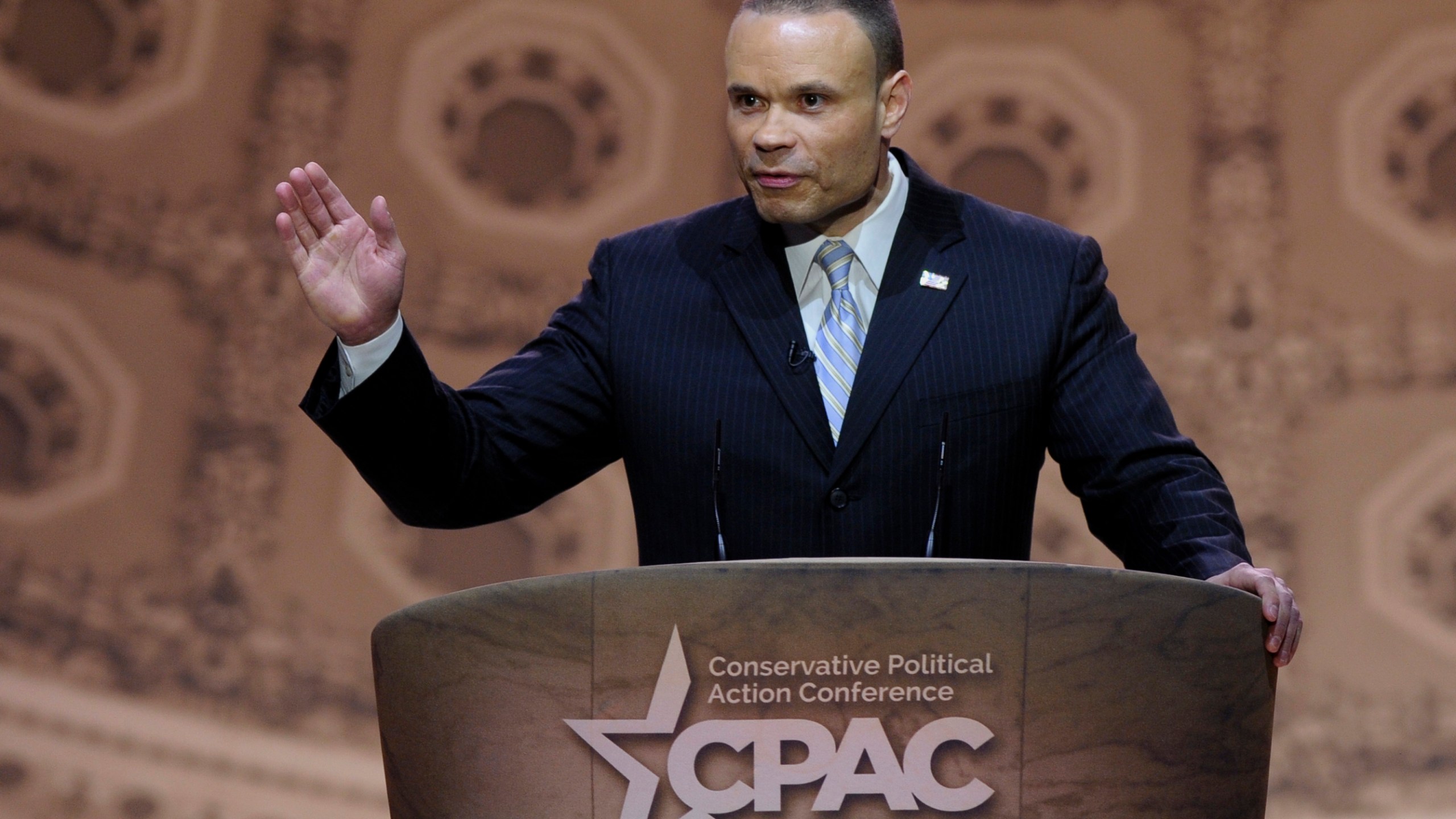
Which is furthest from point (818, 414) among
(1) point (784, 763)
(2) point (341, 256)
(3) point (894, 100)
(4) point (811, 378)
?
(1) point (784, 763)

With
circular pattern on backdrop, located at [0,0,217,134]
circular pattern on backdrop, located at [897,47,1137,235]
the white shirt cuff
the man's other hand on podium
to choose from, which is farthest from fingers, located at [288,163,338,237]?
circular pattern on backdrop, located at [897,47,1137,235]

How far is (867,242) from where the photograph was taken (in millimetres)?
1915

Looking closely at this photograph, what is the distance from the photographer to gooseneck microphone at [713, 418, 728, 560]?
178cm

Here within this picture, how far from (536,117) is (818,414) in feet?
7.27

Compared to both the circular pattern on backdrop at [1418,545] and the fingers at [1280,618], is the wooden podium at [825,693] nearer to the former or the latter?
the fingers at [1280,618]

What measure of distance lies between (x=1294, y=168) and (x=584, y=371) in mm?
2468

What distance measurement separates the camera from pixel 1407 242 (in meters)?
3.84

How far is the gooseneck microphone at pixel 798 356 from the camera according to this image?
5.90 feet

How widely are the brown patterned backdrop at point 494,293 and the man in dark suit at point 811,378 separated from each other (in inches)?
75.3

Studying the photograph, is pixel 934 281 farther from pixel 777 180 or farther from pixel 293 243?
pixel 293 243

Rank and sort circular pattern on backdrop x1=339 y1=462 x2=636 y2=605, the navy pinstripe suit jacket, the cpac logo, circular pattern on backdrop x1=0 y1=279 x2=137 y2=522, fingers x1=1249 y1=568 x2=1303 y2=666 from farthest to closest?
circular pattern on backdrop x1=339 y1=462 x2=636 y2=605 < circular pattern on backdrop x1=0 y1=279 x2=137 y2=522 < the navy pinstripe suit jacket < fingers x1=1249 y1=568 x2=1303 y2=666 < the cpac logo

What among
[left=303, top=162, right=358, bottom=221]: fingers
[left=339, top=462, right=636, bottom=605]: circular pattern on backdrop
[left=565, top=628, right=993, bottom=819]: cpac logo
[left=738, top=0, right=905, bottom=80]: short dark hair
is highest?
[left=738, top=0, right=905, bottom=80]: short dark hair

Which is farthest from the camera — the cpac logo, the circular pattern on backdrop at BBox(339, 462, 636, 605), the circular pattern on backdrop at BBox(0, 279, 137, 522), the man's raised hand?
the circular pattern on backdrop at BBox(339, 462, 636, 605)

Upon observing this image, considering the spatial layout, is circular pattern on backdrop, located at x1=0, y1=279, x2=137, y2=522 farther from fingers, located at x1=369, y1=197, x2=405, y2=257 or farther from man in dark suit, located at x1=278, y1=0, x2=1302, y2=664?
fingers, located at x1=369, y1=197, x2=405, y2=257
